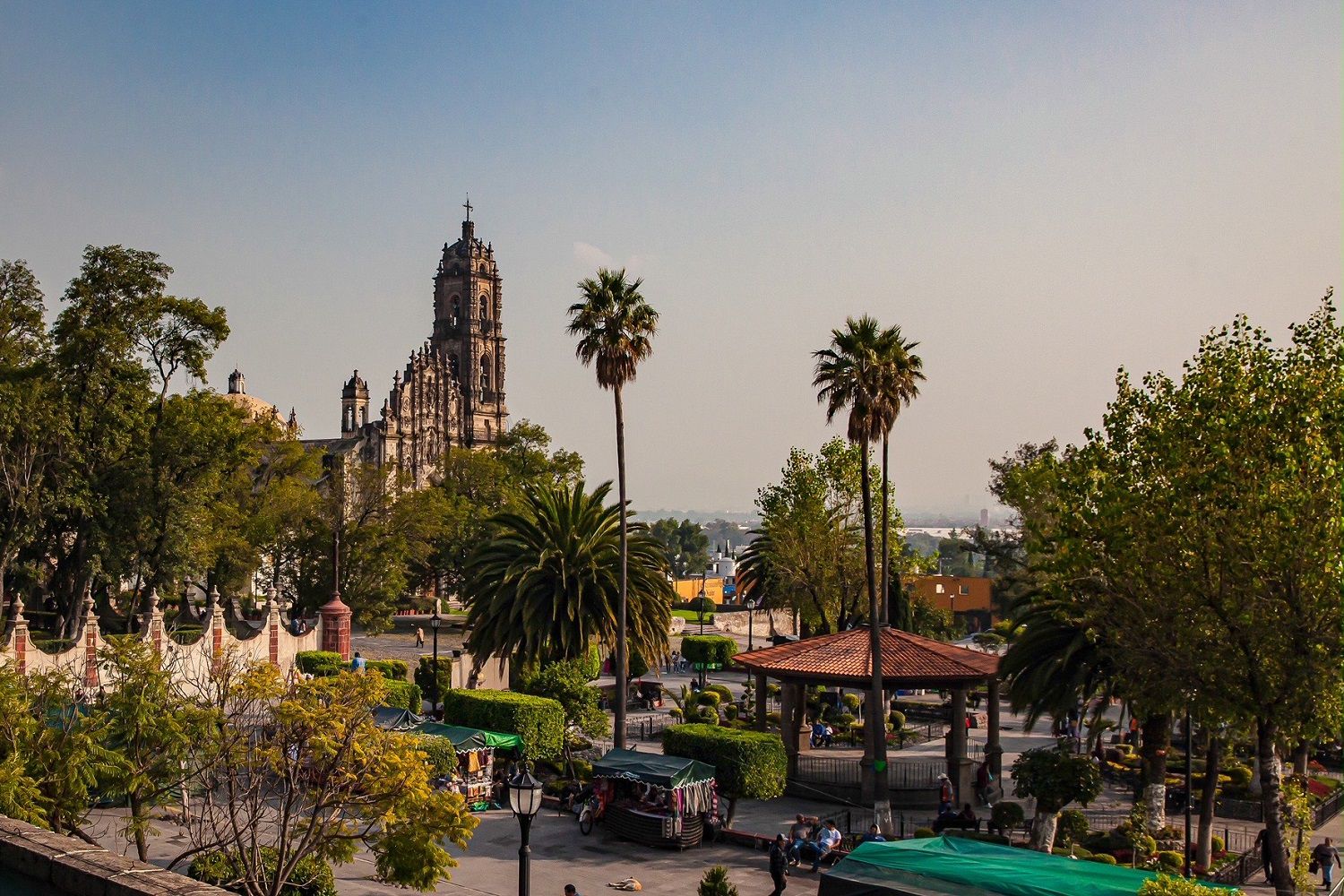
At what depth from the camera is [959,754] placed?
3219cm

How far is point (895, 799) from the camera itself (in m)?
32.2

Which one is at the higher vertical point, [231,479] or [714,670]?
[231,479]

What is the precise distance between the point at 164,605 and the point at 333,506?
388 inches

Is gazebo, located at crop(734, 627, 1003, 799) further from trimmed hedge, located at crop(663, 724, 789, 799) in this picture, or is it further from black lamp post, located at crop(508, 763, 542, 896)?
black lamp post, located at crop(508, 763, 542, 896)

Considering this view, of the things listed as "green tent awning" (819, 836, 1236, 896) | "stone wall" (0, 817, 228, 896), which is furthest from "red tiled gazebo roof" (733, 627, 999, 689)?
"stone wall" (0, 817, 228, 896)

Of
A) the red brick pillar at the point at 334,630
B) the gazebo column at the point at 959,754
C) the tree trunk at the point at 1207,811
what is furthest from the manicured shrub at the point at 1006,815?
the red brick pillar at the point at 334,630

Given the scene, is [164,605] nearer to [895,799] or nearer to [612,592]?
[612,592]

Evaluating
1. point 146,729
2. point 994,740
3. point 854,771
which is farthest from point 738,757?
point 146,729

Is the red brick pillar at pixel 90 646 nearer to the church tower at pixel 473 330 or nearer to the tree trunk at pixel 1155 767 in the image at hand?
the tree trunk at pixel 1155 767

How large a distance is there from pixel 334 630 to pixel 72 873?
126ft

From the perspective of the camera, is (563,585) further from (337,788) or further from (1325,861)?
(1325,861)

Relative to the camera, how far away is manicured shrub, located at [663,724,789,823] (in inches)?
1096

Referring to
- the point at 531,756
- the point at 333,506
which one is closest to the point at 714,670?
the point at 333,506

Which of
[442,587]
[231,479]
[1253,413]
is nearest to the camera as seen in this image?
[1253,413]
